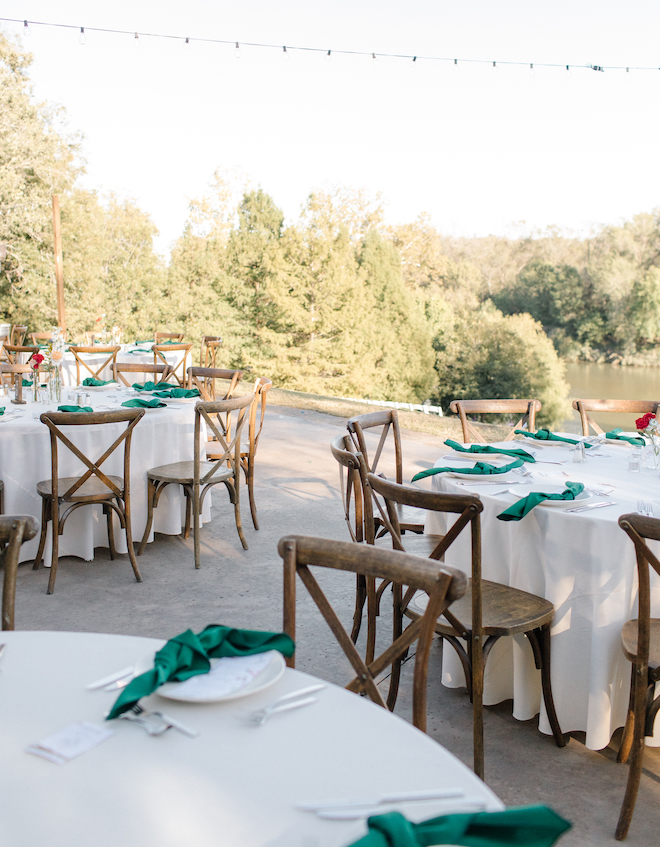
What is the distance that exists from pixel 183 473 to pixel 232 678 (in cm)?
304

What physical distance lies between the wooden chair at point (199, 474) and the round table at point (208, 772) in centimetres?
277

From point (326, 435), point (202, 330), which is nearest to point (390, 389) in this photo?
point (202, 330)

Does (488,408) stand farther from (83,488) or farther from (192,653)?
(192,653)

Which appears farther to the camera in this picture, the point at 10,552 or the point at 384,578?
the point at 10,552

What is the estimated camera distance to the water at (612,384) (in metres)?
31.9

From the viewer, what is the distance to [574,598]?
2.27 meters

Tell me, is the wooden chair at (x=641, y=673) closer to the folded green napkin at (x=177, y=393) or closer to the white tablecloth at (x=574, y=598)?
the white tablecloth at (x=574, y=598)

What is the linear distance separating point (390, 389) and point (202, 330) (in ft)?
31.3

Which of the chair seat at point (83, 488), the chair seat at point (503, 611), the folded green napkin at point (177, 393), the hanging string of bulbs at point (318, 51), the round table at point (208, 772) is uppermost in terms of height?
the hanging string of bulbs at point (318, 51)

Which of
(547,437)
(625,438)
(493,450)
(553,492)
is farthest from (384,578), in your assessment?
(625,438)

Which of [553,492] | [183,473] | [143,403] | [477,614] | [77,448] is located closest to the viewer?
[477,614]

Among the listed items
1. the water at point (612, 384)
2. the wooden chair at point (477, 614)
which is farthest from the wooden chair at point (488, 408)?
the water at point (612, 384)

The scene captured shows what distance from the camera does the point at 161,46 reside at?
838 centimetres

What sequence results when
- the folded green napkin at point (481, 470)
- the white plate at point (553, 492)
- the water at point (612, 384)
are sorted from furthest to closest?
the water at point (612, 384) < the folded green napkin at point (481, 470) < the white plate at point (553, 492)
